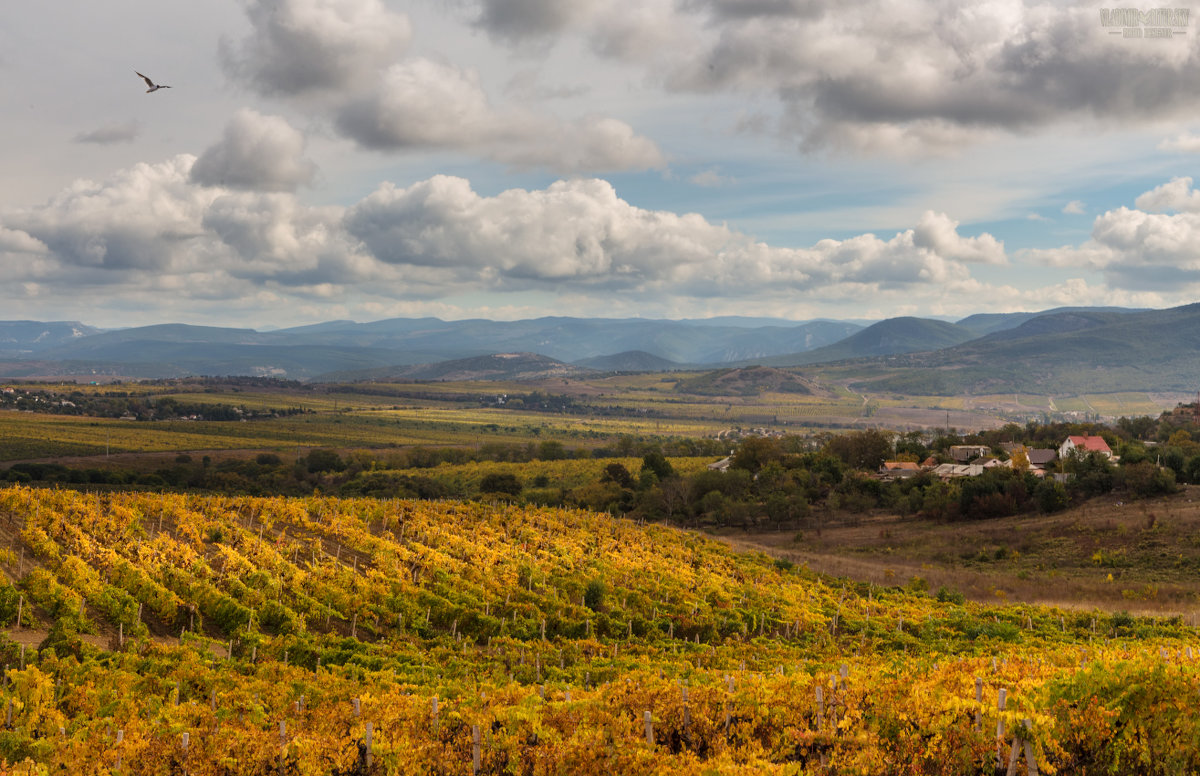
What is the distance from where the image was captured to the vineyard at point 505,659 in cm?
1280

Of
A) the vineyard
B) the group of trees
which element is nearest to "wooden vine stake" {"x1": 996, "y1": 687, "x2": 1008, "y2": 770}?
the vineyard

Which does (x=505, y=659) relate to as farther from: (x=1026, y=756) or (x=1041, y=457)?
(x=1041, y=457)

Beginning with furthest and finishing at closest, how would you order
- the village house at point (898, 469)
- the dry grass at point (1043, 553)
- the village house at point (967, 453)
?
the village house at point (967, 453) → the village house at point (898, 469) → the dry grass at point (1043, 553)

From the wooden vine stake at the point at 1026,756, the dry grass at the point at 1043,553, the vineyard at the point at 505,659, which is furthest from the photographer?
the dry grass at the point at 1043,553

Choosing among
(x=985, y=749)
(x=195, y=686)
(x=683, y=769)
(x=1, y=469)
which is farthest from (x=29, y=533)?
(x=1, y=469)

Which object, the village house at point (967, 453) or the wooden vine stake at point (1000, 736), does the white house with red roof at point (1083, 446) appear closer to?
the village house at point (967, 453)

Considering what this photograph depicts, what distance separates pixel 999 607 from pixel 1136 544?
24101 millimetres

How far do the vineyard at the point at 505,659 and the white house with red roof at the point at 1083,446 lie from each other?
2358 inches

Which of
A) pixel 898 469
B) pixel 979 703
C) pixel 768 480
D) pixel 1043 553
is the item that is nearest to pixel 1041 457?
pixel 898 469

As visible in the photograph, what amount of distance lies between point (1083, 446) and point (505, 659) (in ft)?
302

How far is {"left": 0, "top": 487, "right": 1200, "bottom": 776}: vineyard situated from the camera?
1280cm

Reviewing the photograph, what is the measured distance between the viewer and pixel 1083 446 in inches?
3782

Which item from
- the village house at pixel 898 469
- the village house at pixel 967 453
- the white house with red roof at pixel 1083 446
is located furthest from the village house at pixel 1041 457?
the village house at pixel 898 469

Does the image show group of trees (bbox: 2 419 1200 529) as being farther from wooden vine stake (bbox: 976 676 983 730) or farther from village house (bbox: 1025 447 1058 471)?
wooden vine stake (bbox: 976 676 983 730)
